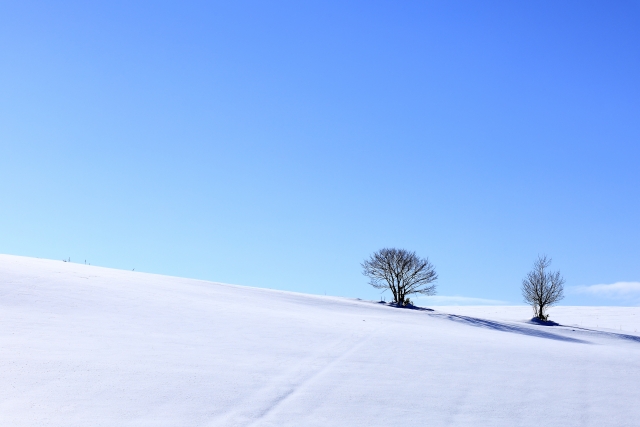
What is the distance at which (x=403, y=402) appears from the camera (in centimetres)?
1280

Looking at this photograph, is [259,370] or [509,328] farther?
[509,328]

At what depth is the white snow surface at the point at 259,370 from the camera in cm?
1157

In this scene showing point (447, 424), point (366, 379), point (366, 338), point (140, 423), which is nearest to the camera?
point (140, 423)

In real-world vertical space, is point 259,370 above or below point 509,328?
below

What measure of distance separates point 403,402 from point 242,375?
381 cm

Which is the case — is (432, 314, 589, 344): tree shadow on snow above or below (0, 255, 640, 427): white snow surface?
above

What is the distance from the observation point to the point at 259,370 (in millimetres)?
14070

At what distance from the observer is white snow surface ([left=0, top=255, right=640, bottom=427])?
38.0ft

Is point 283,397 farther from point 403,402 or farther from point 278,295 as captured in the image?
point 278,295

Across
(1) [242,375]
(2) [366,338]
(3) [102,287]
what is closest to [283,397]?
(1) [242,375]

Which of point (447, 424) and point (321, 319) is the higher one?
point (321, 319)

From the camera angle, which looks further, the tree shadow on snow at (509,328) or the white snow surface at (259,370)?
the tree shadow on snow at (509,328)

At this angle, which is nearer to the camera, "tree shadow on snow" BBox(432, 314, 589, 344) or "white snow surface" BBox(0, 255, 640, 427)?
"white snow surface" BBox(0, 255, 640, 427)

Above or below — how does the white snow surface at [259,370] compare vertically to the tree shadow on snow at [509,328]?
below
